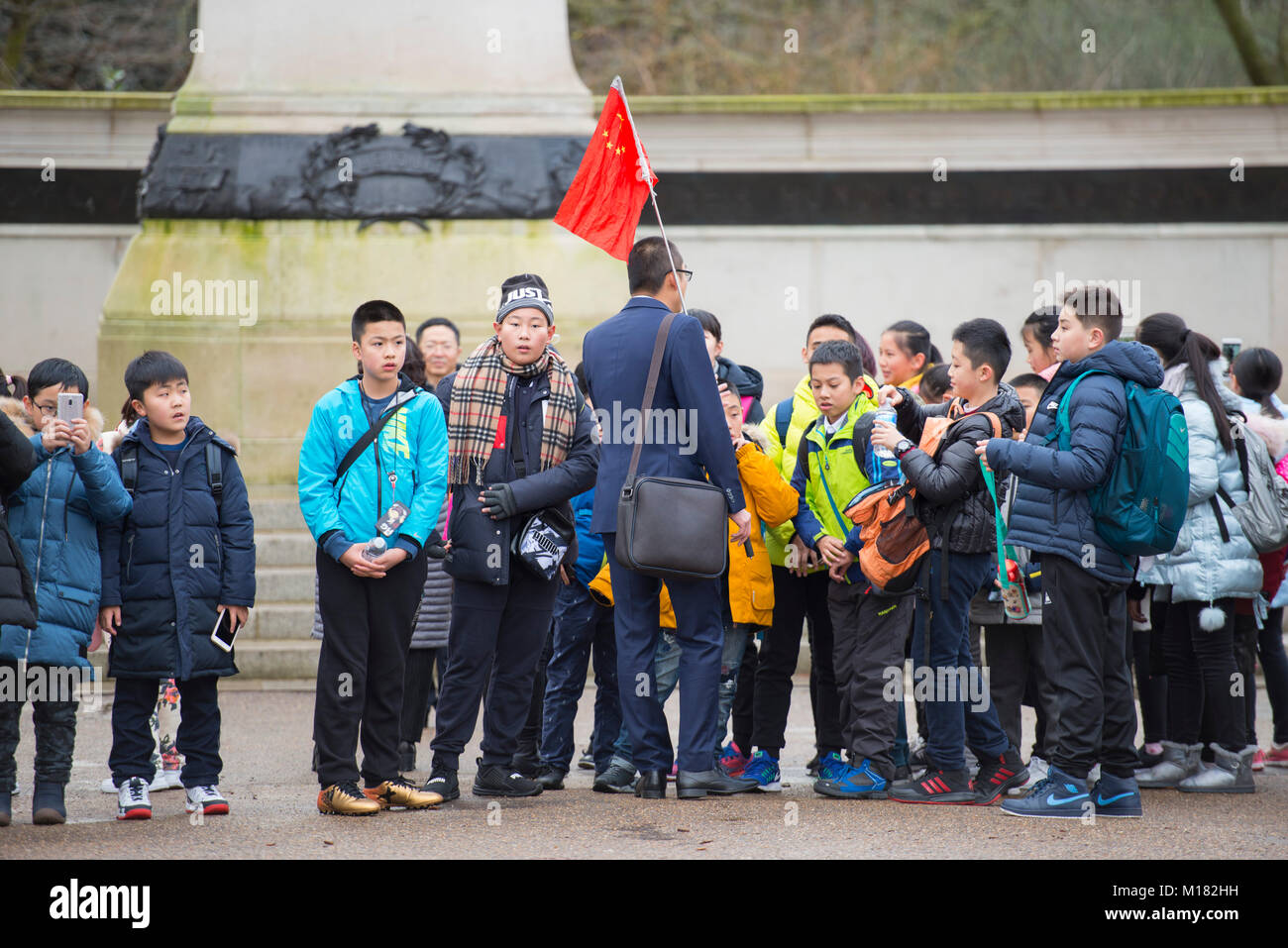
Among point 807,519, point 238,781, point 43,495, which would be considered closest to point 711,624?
point 807,519

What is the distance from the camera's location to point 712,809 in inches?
233

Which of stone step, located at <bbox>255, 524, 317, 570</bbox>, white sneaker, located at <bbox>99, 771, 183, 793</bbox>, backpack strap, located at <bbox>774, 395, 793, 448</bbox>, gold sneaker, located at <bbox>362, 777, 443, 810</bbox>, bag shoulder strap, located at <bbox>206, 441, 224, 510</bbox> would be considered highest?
backpack strap, located at <bbox>774, 395, 793, 448</bbox>

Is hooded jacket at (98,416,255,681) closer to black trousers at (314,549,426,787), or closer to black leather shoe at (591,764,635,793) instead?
black trousers at (314,549,426,787)

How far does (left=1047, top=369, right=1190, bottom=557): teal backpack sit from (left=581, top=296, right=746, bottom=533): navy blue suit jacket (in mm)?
1411

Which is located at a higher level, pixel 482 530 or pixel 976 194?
pixel 976 194

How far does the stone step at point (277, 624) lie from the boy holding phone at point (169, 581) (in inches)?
158

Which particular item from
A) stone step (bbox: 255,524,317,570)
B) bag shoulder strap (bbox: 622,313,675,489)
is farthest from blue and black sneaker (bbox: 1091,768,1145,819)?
stone step (bbox: 255,524,317,570)

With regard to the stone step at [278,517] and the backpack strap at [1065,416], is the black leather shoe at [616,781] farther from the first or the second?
the stone step at [278,517]

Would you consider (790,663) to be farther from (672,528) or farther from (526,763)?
(526,763)

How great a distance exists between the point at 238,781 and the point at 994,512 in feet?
11.3

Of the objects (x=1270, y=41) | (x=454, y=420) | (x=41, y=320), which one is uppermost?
(x=1270, y=41)

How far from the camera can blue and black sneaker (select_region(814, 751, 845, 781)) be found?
6.38 m

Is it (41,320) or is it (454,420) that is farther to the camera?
(41,320)

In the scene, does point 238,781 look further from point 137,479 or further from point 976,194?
point 976,194
